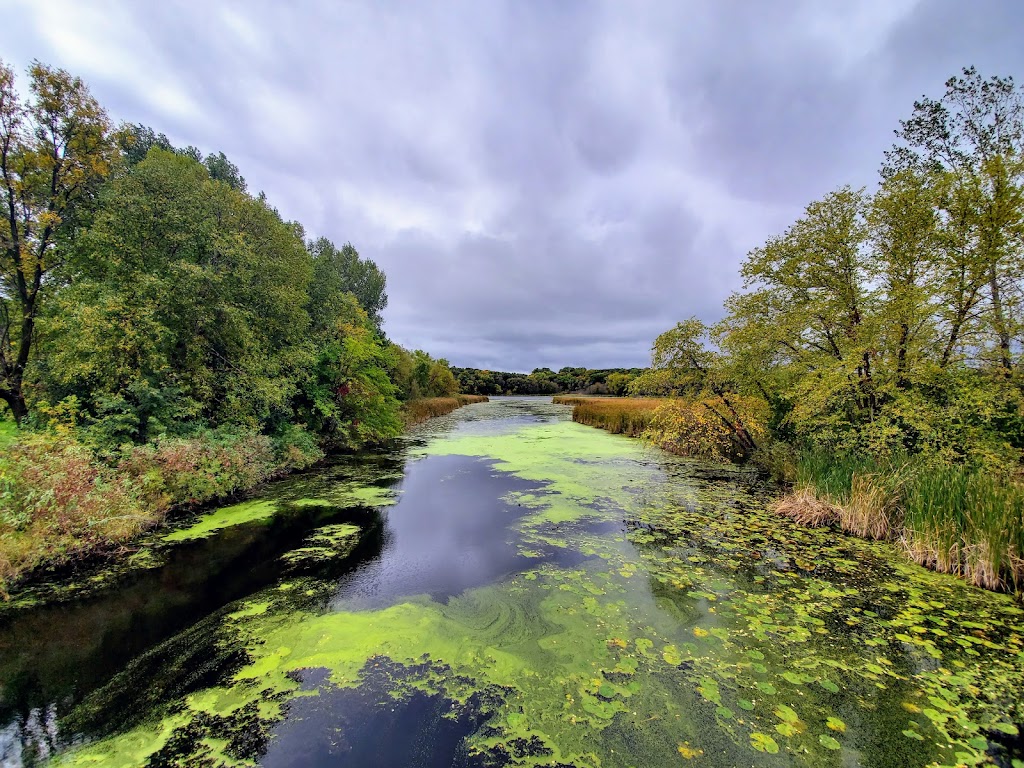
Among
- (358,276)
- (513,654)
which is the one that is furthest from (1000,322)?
(358,276)

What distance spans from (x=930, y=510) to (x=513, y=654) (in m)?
6.01

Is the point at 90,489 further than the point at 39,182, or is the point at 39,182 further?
the point at 39,182

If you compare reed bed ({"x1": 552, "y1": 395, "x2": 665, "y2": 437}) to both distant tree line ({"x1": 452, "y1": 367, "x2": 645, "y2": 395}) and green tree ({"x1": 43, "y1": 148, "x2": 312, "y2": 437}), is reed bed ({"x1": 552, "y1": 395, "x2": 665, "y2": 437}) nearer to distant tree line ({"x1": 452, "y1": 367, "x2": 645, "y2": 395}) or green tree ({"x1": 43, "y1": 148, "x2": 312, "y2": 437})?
green tree ({"x1": 43, "y1": 148, "x2": 312, "y2": 437})

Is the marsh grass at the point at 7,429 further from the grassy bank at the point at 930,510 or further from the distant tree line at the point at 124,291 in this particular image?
the grassy bank at the point at 930,510

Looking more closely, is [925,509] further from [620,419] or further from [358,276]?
[358,276]

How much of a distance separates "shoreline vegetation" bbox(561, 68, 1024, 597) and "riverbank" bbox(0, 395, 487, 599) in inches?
433

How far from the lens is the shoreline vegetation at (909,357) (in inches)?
216

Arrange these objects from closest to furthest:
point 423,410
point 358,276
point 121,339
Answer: point 121,339 < point 423,410 < point 358,276

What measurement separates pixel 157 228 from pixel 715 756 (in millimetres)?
13639

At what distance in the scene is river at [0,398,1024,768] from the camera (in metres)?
2.59

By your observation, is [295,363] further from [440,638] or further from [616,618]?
[616,618]

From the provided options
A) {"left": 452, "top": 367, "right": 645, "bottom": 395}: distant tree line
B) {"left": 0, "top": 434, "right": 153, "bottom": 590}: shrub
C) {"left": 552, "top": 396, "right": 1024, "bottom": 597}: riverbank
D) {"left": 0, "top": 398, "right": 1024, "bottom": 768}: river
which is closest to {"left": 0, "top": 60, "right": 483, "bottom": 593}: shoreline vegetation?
{"left": 0, "top": 434, "right": 153, "bottom": 590}: shrub

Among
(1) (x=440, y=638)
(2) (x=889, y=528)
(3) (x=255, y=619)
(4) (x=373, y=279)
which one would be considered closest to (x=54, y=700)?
(3) (x=255, y=619)

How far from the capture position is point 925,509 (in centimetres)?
564
